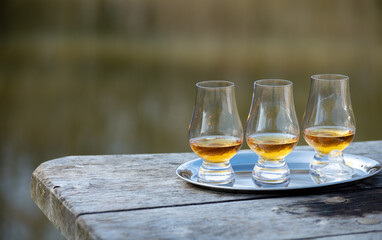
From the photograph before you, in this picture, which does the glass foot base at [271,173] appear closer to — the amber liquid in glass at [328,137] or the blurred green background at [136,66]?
the amber liquid in glass at [328,137]

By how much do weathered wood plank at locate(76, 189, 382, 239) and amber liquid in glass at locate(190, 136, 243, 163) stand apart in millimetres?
89

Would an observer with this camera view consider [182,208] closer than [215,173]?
Yes

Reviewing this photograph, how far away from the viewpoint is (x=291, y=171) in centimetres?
99

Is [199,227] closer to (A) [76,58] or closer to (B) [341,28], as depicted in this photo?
(A) [76,58]

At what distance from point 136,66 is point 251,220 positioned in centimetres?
231

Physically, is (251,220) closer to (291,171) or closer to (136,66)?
(291,171)

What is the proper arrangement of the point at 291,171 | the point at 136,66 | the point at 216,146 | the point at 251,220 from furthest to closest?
1. the point at 136,66
2. the point at 291,171
3. the point at 216,146
4. the point at 251,220

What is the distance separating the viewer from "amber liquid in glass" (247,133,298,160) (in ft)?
2.88

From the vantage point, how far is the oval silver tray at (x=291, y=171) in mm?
862

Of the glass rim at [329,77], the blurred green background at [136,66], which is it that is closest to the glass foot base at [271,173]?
the glass rim at [329,77]

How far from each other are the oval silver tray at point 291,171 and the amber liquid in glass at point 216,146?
0.16 ft

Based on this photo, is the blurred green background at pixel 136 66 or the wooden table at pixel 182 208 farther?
the blurred green background at pixel 136 66

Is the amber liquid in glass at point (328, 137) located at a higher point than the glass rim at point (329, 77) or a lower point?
lower

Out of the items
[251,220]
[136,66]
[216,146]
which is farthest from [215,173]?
[136,66]
